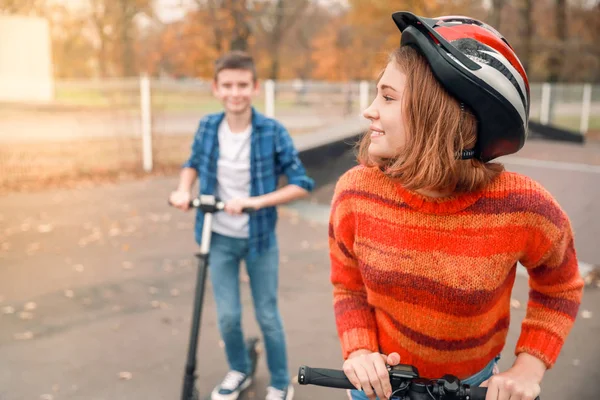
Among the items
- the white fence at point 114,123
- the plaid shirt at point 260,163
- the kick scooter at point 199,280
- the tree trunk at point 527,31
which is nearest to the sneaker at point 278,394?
the kick scooter at point 199,280

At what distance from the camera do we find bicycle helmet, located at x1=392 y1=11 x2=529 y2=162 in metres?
1.34

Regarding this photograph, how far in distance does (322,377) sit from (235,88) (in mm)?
2080

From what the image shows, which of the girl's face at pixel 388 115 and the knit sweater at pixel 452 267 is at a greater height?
the girl's face at pixel 388 115

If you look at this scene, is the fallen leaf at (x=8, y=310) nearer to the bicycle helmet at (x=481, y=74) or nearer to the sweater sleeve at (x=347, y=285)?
the sweater sleeve at (x=347, y=285)

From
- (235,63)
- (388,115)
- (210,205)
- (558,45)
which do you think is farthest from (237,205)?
(558,45)

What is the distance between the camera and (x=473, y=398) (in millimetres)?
1411

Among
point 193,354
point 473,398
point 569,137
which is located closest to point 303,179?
point 193,354

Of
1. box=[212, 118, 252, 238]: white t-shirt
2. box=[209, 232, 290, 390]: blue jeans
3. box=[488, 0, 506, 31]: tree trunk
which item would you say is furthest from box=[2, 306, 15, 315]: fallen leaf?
box=[488, 0, 506, 31]: tree trunk

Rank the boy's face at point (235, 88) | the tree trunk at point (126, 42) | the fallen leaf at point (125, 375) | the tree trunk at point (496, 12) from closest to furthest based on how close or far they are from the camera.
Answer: the boy's face at point (235, 88) → the fallen leaf at point (125, 375) → the tree trunk at point (126, 42) → the tree trunk at point (496, 12)

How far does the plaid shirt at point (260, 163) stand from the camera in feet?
10.6

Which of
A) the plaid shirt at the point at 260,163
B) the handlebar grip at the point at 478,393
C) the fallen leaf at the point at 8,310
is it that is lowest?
the fallen leaf at the point at 8,310

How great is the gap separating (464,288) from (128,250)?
5.69 m

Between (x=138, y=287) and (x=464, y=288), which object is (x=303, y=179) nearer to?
(x=464, y=288)

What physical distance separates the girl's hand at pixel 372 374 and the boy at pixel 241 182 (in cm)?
173
